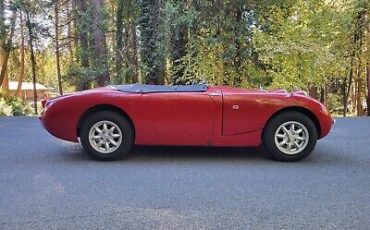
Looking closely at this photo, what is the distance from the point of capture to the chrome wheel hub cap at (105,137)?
474 cm

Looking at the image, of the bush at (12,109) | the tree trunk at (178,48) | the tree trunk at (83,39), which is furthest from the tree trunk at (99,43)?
the bush at (12,109)

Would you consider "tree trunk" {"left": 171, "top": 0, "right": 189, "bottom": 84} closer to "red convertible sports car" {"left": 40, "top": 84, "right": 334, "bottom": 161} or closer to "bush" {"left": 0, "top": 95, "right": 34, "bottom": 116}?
"bush" {"left": 0, "top": 95, "right": 34, "bottom": 116}

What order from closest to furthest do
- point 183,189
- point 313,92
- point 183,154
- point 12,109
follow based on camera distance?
point 183,189, point 183,154, point 12,109, point 313,92

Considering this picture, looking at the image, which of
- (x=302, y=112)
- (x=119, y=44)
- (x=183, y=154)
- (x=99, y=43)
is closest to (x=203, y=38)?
(x=119, y=44)

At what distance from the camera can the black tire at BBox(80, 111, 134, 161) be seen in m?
4.73

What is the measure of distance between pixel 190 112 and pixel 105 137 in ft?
3.23

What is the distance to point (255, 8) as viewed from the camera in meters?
11.2

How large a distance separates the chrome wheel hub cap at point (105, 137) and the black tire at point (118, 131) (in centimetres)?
2

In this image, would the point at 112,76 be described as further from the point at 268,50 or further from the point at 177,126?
the point at 177,126

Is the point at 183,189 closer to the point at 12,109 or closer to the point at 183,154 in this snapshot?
the point at 183,154

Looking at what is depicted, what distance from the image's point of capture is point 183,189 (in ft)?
12.1

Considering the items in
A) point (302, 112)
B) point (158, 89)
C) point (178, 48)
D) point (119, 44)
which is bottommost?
point (302, 112)

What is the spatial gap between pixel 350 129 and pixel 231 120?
348cm

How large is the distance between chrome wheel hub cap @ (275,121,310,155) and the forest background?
613 centimetres
